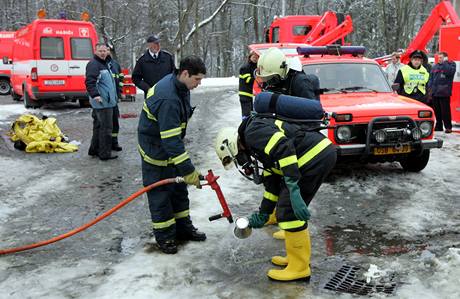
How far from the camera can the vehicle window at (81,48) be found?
15695 millimetres

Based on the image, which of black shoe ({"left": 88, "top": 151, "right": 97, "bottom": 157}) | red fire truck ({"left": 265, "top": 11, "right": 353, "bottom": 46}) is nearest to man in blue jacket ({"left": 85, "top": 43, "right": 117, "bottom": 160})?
black shoe ({"left": 88, "top": 151, "right": 97, "bottom": 157})

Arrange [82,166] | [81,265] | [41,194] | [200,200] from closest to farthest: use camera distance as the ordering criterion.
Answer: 1. [81,265]
2. [200,200]
3. [41,194]
4. [82,166]

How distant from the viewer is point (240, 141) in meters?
4.31

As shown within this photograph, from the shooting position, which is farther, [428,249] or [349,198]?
[349,198]

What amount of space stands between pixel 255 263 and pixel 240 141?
47.8 inches

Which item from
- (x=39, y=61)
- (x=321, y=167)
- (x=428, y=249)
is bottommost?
(x=428, y=249)

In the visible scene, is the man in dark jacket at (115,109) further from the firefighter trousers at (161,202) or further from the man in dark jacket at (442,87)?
the man in dark jacket at (442,87)

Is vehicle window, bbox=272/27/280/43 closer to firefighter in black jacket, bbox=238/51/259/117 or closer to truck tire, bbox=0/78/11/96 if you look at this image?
firefighter in black jacket, bbox=238/51/259/117

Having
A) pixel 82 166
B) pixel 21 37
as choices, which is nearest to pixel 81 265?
pixel 82 166

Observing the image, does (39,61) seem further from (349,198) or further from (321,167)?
(321,167)

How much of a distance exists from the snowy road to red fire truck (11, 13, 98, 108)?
277 inches

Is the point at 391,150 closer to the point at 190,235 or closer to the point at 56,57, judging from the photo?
the point at 190,235

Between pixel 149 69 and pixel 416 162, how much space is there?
4.91m

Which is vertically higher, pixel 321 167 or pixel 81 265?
pixel 321 167
